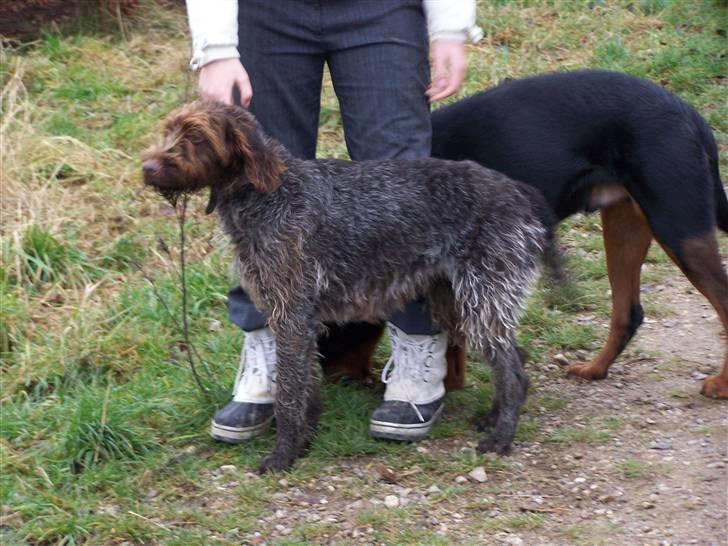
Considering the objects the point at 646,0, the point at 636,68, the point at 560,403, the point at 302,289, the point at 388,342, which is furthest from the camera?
the point at 646,0

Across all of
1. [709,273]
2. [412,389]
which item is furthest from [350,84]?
[709,273]

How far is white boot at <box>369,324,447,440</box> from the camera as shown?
402 centimetres

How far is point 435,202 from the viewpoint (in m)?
3.81

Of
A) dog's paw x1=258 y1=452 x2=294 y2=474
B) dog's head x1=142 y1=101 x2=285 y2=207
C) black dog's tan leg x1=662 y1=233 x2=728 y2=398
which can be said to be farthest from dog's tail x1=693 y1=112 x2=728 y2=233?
dog's paw x1=258 y1=452 x2=294 y2=474

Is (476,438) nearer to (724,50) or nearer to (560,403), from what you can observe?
(560,403)

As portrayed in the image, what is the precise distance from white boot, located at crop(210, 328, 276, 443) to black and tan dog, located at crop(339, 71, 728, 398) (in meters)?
0.56

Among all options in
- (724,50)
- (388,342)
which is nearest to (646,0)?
(724,50)

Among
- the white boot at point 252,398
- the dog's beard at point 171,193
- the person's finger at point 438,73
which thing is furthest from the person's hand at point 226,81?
the white boot at point 252,398

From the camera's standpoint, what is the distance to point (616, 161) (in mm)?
4184

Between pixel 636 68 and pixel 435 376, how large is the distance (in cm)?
432

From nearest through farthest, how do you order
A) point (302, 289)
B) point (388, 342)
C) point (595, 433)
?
point (302, 289) → point (595, 433) → point (388, 342)

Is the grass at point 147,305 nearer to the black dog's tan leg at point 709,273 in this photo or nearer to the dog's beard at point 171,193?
the dog's beard at point 171,193

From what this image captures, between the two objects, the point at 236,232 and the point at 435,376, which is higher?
the point at 236,232

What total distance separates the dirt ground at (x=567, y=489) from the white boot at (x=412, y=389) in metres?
0.10
